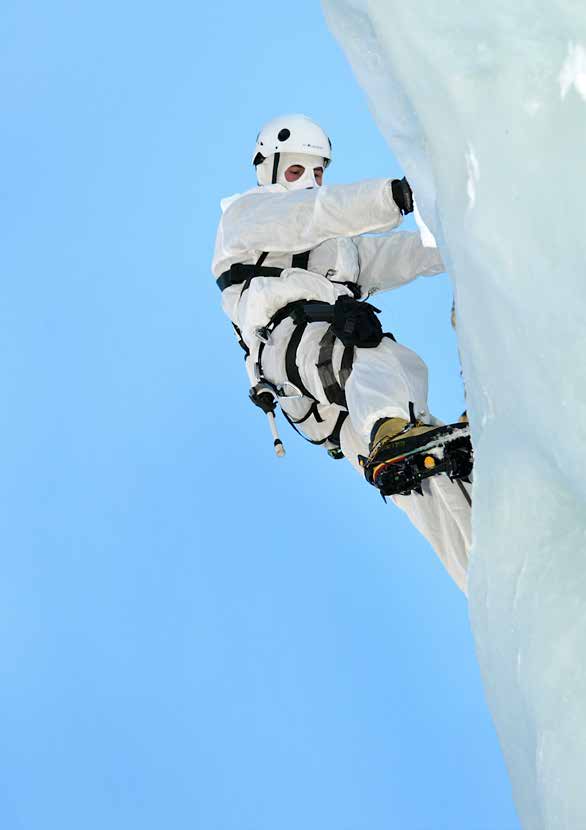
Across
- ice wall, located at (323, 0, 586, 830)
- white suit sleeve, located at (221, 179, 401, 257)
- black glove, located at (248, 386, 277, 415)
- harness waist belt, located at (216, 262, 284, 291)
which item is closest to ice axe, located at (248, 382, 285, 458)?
black glove, located at (248, 386, 277, 415)

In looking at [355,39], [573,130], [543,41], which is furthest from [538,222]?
[355,39]

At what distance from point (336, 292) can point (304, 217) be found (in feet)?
2.22

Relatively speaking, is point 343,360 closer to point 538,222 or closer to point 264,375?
A: point 264,375

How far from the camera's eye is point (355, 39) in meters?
2.33

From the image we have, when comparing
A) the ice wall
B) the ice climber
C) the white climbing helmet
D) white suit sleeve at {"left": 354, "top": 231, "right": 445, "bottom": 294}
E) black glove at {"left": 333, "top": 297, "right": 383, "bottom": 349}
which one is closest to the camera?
the ice wall

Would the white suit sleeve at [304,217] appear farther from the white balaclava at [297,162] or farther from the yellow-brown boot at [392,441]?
the yellow-brown boot at [392,441]

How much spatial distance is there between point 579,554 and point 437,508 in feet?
8.85

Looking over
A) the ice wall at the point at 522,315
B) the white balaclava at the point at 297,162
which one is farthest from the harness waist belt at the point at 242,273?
the ice wall at the point at 522,315

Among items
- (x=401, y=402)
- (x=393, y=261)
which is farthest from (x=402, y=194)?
(x=393, y=261)

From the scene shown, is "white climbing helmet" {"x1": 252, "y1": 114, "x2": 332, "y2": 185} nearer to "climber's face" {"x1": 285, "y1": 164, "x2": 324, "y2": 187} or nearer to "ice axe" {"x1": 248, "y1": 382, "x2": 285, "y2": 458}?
"climber's face" {"x1": 285, "y1": 164, "x2": 324, "y2": 187}

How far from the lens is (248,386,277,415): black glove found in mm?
5371

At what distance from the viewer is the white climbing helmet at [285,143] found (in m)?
6.22

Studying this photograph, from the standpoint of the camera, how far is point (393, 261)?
574cm

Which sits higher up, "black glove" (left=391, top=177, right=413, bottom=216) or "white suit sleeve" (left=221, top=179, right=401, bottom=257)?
"white suit sleeve" (left=221, top=179, right=401, bottom=257)
